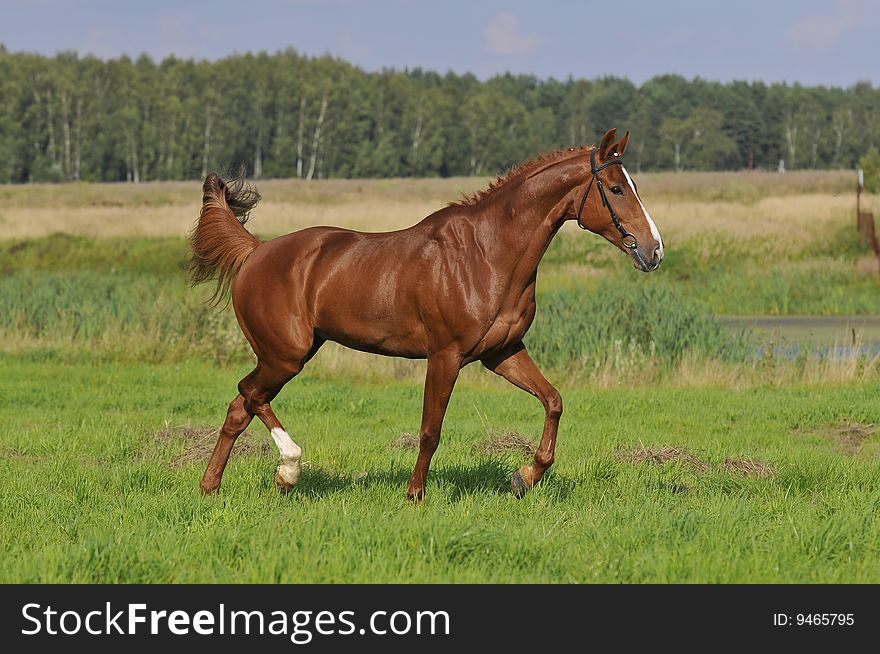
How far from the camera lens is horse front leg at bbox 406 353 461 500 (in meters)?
7.20

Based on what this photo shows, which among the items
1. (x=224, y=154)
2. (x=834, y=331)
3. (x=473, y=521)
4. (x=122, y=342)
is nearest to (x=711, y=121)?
(x=224, y=154)

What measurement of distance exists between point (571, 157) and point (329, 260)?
1742mm

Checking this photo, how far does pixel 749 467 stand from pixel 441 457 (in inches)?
96.2

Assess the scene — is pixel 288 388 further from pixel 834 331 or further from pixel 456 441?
pixel 834 331

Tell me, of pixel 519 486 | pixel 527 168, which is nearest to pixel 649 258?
pixel 527 168

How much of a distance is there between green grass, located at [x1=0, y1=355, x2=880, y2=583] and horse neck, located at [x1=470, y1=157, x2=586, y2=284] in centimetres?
156

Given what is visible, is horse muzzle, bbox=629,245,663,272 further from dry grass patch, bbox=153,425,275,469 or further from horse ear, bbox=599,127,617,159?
dry grass patch, bbox=153,425,275,469

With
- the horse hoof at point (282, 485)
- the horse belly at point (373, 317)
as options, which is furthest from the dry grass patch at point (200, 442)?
the horse belly at point (373, 317)

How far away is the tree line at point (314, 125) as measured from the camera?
94812 millimetres

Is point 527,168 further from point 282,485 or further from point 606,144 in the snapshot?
point 282,485

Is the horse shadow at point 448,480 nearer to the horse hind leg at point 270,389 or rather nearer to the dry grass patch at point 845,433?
the horse hind leg at point 270,389

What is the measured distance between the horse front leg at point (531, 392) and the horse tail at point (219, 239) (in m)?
2.07

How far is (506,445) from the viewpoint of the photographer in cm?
999

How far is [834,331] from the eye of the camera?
21.9m
